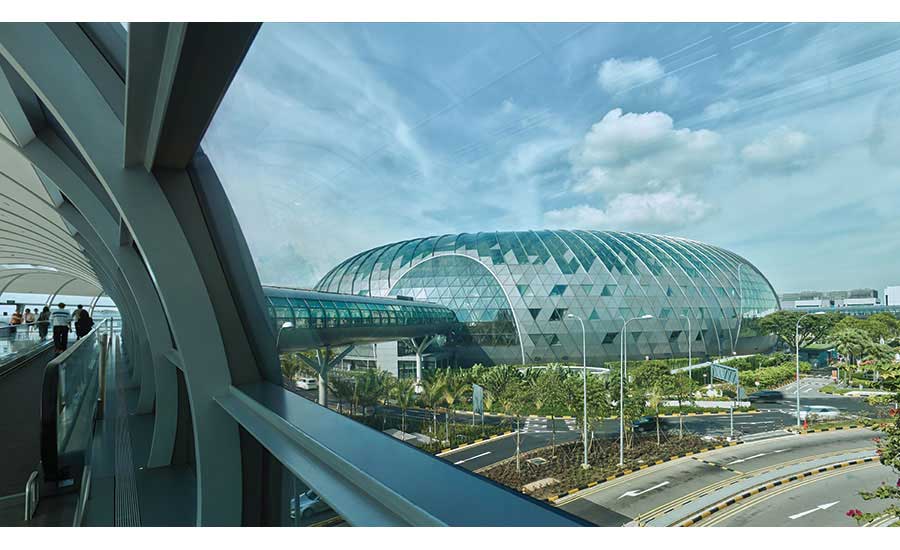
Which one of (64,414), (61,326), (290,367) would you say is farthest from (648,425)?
(61,326)

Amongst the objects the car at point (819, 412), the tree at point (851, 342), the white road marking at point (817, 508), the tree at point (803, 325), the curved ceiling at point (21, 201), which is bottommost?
the white road marking at point (817, 508)

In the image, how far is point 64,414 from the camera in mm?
5762

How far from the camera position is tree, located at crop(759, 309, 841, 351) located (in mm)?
1041

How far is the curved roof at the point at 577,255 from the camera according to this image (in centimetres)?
112

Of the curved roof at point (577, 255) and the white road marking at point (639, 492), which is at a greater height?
the curved roof at point (577, 255)

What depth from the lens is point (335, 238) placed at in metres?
2.09

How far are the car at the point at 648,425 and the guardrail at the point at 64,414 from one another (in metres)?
6.78

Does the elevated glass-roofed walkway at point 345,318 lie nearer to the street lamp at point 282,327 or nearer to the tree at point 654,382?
the street lamp at point 282,327

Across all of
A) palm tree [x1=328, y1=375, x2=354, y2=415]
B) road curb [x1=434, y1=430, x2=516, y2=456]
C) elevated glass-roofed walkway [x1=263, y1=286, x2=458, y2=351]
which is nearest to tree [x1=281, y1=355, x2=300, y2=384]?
elevated glass-roofed walkway [x1=263, y1=286, x2=458, y2=351]

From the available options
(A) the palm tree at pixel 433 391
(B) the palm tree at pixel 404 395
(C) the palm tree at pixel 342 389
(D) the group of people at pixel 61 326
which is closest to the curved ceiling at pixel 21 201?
(D) the group of people at pixel 61 326

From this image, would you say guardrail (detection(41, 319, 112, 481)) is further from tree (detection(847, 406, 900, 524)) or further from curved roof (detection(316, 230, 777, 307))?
tree (detection(847, 406, 900, 524))

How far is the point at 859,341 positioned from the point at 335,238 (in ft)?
6.00

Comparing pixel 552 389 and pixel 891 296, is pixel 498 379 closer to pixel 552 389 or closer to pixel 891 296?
pixel 552 389

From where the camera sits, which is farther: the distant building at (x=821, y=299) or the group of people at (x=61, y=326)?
the group of people at (x=61, y=326)
